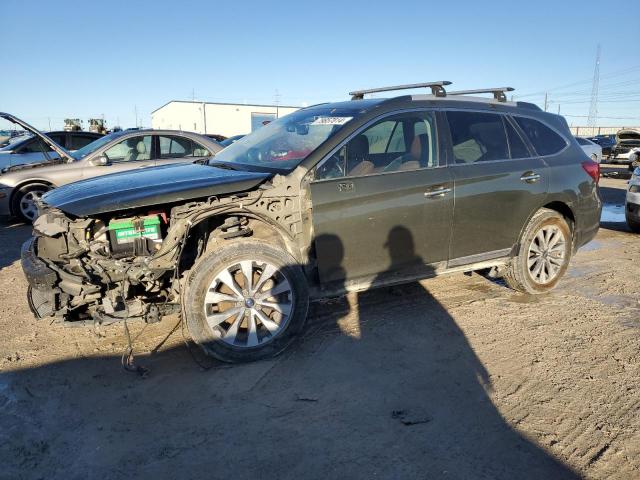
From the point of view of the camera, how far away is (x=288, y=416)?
284 cm

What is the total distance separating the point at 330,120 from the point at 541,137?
90.7 inches

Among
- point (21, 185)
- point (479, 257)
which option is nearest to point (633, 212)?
point (479, 257)

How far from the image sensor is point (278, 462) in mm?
2441

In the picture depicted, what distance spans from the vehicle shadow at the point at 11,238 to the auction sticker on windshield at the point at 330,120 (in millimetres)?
4618

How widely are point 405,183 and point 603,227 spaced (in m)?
6.32

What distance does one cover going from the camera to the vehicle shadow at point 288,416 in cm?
242

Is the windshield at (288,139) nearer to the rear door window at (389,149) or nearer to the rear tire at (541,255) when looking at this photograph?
the rear door window at (389,149)

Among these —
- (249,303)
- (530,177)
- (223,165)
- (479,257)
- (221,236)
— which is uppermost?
(223,165)

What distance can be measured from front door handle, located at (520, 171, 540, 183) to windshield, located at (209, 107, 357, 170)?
5.86 feet

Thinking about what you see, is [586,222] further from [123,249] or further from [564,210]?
[123,249]

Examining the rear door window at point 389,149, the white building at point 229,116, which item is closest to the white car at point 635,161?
the rear door window at point 389,149

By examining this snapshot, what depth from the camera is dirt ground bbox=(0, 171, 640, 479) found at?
245 centimetres

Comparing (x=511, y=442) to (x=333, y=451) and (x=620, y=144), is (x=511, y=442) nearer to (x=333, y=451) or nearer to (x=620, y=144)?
(x=333, y=451)

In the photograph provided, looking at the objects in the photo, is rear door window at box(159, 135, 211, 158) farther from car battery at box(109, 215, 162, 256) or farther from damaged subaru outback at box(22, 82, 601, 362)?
car battery at box(109, 215, 162, 256)
